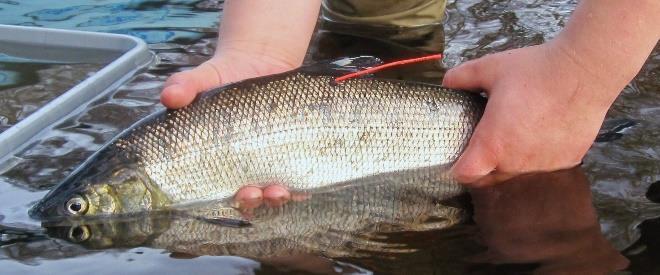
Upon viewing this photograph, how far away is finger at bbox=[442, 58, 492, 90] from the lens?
328 cm

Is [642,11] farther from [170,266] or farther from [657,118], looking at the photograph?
[170,266]

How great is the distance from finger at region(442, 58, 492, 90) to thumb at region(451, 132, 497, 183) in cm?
22

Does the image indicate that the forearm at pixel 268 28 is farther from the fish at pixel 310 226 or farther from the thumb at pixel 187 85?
the fish at pixel 310 226

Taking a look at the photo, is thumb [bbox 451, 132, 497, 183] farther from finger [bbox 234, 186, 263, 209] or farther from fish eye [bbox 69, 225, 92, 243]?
fish eye [bbox 69, 225, 92, 243]

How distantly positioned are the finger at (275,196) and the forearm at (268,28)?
733 mm

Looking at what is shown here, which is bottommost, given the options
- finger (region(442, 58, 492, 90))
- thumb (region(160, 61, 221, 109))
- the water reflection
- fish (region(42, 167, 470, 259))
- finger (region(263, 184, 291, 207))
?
the water reflection

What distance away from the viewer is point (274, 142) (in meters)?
3.22

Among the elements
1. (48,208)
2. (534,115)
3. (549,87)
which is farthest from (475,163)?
(48,208)

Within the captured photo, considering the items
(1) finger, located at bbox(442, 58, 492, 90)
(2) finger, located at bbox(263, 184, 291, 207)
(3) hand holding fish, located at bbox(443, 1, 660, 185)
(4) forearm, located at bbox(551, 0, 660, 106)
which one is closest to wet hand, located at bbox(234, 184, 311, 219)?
(2) finger, located at bbox(263, 184, 291, 207)

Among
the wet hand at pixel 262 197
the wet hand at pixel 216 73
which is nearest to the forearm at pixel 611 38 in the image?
the wet hand at pixel 262 197

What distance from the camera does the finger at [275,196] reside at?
3.12 m

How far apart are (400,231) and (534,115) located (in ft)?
2.24

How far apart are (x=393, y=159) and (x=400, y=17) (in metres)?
2.37

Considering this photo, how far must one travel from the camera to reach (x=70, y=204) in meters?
3.00
